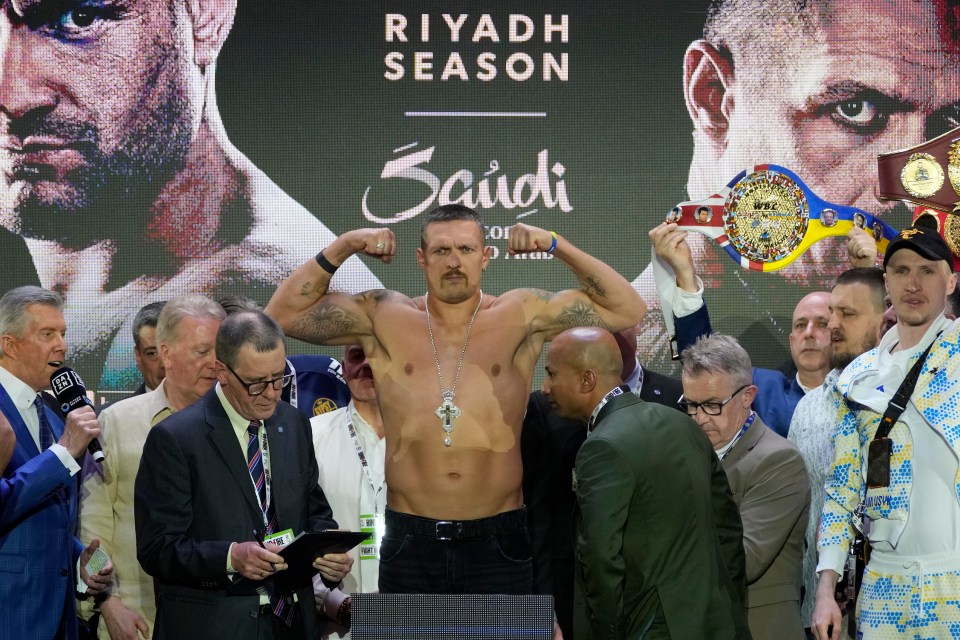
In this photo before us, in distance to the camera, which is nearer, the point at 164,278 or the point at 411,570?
the point at 411,570

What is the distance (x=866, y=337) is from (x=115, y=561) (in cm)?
300

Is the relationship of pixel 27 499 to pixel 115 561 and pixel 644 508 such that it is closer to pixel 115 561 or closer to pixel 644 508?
pixel 115 561

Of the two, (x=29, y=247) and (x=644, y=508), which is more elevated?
(x=29, y=247)

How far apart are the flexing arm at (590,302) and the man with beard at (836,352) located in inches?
32.8

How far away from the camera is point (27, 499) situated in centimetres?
357

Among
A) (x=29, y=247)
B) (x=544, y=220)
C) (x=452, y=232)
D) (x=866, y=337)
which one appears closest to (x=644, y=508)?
(x=452, y=232)

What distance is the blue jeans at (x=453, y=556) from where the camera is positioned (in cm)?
377

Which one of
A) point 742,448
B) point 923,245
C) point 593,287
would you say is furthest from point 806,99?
point 742,448

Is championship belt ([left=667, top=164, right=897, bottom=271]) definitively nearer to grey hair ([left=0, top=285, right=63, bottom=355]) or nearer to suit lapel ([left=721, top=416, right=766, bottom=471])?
suit lapel ([left=721, top=416, right=766, bottom=471])

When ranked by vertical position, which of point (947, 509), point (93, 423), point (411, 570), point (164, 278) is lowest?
point (411, 570)

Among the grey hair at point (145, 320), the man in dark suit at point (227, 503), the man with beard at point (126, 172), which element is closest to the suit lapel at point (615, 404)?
the man in dark suit at point (227, 503)


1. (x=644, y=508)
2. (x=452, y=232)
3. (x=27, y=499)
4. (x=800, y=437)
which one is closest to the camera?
(x=644, y=508)

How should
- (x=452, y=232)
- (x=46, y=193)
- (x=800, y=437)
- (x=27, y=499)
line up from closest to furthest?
(x=27, y=499)
(x=452, y=232)
(x=800, y=437)
(x=46, y=193)

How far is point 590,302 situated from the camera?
4.08m
